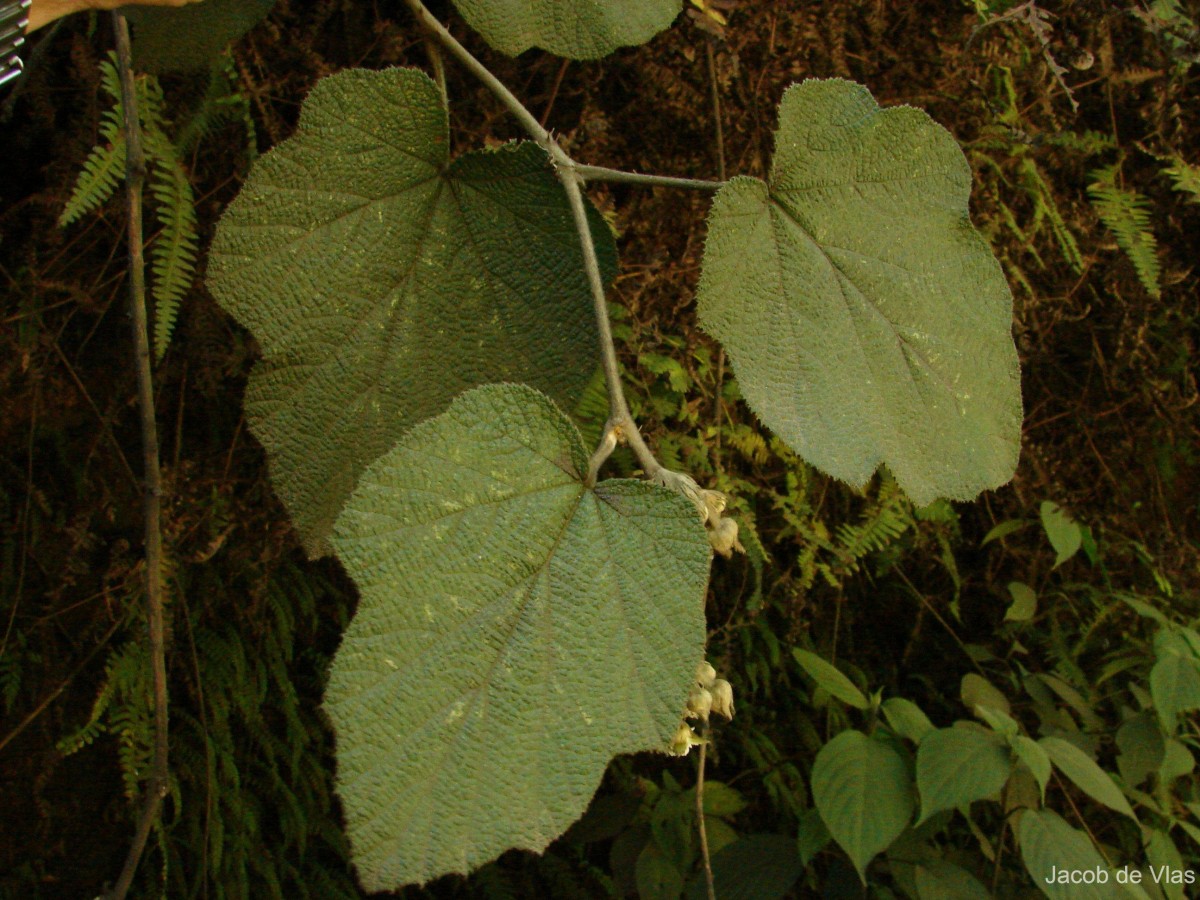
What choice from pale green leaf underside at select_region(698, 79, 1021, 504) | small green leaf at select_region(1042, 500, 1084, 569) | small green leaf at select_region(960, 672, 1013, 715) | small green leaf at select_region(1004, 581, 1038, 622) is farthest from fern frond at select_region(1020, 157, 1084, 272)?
pale green leaf underside at select_region(698, 79, 1021, 504)

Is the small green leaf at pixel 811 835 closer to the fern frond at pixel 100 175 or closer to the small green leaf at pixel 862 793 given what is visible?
the small green leaf at pixel 862 793

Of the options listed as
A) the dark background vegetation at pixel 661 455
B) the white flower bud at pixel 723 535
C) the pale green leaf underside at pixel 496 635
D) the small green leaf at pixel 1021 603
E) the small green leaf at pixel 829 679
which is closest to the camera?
the pale green leaf underside at pixel 496 635

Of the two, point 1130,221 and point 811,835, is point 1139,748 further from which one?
point 1130,221

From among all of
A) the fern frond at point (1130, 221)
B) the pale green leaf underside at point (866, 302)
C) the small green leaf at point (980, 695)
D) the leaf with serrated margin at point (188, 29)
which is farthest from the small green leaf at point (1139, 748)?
the leaf with serrated margin at point (188, 29)

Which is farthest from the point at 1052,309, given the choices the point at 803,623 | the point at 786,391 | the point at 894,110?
the point at 786,391

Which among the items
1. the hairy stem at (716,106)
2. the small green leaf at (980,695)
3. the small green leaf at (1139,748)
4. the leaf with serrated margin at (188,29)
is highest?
the leaf with serrated margin at (188,29)

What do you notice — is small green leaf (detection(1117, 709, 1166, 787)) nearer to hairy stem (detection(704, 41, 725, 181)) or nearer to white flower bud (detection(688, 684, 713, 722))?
hairy stem (detection(704, 41, 725, 181))
